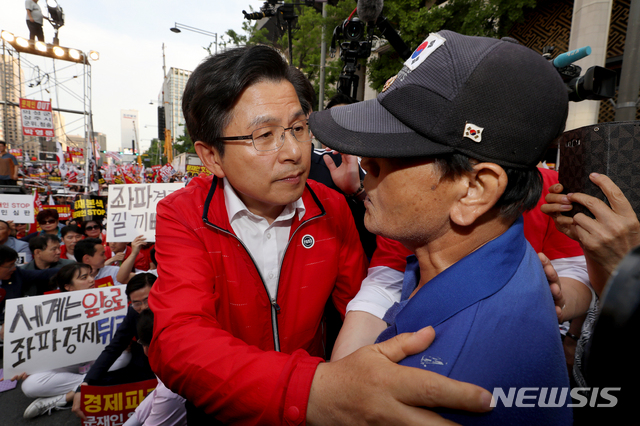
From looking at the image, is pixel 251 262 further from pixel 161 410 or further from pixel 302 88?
pixel 161 410

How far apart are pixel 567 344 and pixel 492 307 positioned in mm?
2000

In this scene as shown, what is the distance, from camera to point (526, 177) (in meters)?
1.00

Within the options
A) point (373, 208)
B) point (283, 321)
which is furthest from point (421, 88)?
point (283, 321)

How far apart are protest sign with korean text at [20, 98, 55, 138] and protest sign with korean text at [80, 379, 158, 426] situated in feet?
47.3

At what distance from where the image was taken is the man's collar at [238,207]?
1739 millimetres

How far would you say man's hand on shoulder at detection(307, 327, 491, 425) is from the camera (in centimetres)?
73

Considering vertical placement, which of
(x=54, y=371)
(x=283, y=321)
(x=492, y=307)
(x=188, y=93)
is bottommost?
(x=54, y=371)

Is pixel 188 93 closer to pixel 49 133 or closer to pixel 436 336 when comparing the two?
pixel 436 336

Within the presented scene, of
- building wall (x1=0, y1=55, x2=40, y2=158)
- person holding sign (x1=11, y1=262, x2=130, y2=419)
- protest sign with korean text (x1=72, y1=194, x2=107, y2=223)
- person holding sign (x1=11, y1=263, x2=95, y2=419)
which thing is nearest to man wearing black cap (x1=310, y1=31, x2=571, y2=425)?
person holding sign (x1=11, y1=262, x2=130, y2=419)

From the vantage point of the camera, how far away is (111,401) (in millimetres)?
3020

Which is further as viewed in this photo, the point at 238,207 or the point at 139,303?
the point at 139,303

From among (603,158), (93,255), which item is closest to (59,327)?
(93,255)

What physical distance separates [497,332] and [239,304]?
1151 mm

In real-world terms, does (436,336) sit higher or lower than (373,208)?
lower
